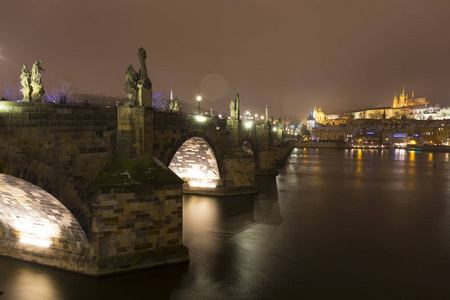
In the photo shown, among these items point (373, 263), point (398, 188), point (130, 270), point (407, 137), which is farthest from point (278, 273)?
point (407, 137)

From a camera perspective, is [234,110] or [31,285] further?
[234,110]

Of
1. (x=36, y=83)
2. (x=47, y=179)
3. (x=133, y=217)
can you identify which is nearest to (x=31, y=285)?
(x=47, y=179)

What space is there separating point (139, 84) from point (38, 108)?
3.89m

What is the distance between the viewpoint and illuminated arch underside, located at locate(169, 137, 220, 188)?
79.9 feet

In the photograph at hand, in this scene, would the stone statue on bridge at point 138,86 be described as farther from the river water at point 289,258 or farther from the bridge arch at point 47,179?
the river water at point 289,258

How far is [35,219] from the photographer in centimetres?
1234

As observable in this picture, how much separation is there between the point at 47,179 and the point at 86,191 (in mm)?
1184

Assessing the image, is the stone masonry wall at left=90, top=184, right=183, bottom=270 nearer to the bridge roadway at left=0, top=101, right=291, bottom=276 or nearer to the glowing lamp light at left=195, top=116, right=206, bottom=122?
the bridge roadway at left=0, top=101, right=291, bottom=276

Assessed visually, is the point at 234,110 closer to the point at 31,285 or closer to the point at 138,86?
the point at 138,86

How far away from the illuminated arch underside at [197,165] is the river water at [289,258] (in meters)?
1.43

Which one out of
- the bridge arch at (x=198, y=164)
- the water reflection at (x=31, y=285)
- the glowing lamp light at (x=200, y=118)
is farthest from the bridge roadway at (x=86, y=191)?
the bridge arch at (x=198, y=164)

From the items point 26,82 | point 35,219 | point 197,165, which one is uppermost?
point 26,82

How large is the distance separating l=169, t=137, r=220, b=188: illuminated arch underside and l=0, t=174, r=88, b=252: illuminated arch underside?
39.6ft

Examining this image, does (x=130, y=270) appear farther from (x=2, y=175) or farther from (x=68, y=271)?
(x=2, y=175)
